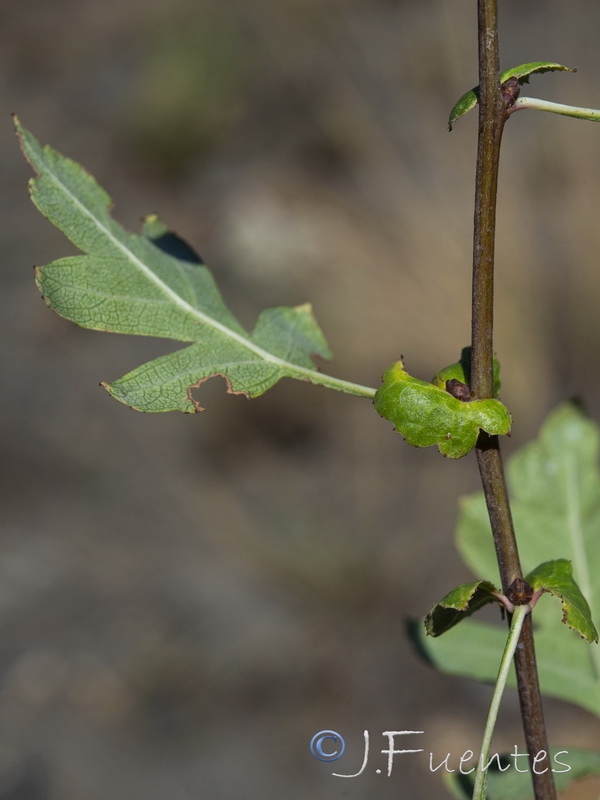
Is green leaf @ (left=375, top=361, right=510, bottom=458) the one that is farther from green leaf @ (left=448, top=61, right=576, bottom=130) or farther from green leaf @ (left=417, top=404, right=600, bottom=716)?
green leaf @ (left=417, top=404, right=600, bottom=716)

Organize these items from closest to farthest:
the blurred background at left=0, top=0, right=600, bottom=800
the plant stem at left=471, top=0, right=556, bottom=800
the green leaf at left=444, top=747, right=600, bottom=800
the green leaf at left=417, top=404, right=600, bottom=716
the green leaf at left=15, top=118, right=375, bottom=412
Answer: the plant stem at left=471, top=0, right=556, bottom=800 → the green leaf at left=15, top=118, right=375, bottom=412 → the green leaf at left=444, top=747, right=600, bottom=800 → the green leaf at left=417, top=404, right=600, bottom=716 → the blurred background at left=0, top=0, right=600, bottom=800

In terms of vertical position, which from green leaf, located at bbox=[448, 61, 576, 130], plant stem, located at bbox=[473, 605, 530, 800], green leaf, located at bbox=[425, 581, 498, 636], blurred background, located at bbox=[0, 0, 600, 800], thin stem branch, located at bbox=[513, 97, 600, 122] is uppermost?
blurred background, located at bbox=[0, 0, 600, 800]

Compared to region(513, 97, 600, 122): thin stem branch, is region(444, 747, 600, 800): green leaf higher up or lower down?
lower down

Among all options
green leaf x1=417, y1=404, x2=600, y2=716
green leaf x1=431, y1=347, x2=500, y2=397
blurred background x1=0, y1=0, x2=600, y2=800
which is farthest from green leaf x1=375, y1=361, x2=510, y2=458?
blurred background x1=0, y1=0, x2=600, y2=800

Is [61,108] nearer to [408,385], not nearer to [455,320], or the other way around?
[455,320]

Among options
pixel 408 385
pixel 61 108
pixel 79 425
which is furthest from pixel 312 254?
pixel 408 385

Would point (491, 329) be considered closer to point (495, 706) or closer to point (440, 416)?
point (440, 416)
